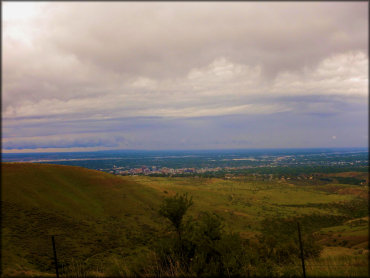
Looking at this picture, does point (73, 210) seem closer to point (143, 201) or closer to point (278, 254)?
point (143, 201)

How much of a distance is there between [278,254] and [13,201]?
50.2 metres

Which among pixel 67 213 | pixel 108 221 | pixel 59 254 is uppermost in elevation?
pixel 67 213

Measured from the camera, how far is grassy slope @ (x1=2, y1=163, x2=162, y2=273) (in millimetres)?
37812

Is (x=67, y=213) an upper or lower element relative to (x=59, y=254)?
upper

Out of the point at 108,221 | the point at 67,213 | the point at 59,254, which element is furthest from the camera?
the point at 108,221

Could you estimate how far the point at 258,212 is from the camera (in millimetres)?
81438

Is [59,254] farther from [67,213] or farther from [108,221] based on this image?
[108,221]

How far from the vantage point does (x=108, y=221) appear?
5694 centimetres

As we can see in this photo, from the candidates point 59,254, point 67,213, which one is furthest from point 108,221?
point 59,254

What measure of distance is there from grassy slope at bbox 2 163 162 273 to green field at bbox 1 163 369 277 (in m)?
0.12

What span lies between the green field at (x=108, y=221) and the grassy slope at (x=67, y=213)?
119mm

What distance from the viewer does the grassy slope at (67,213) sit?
37.8 meters

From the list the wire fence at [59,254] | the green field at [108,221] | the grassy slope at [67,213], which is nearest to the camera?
the green field at [108,221]

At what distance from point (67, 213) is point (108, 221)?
347 inches
